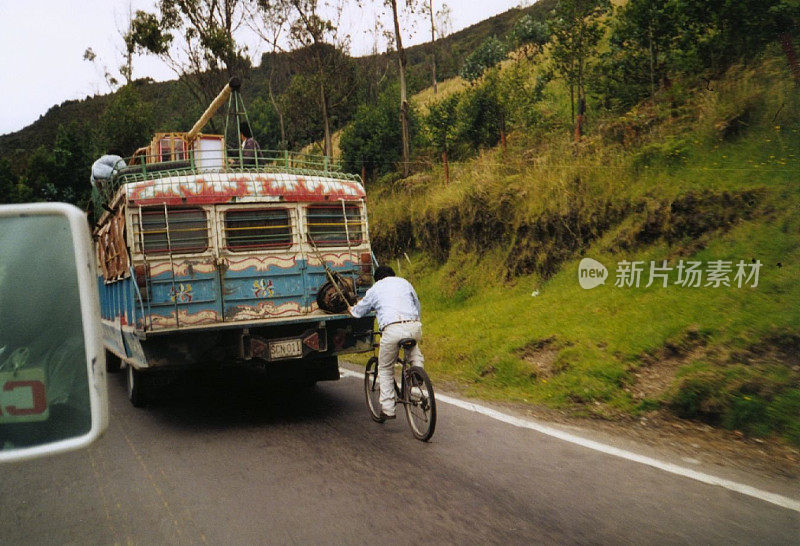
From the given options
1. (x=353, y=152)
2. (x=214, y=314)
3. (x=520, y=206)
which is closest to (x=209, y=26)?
(x=353, y=152)

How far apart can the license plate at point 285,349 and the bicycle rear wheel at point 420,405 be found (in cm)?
147

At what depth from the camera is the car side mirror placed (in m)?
1.88

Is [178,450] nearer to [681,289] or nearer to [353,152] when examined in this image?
[681,289]

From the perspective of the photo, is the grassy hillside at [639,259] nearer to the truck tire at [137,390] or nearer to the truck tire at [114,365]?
the truck tire at [137,390]

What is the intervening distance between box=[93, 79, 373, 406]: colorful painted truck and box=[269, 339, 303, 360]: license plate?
11 mm

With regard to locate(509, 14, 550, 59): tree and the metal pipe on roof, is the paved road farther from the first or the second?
locate(509, 14, 550, 59): tree

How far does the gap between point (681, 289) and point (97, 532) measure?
7.49 meters

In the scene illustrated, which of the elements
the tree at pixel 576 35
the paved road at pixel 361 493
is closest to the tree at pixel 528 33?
the tree at pixel 576 35

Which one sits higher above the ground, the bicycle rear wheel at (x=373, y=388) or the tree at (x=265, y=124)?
the tree at (x=265, y=124)

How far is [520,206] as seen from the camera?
44.9ft

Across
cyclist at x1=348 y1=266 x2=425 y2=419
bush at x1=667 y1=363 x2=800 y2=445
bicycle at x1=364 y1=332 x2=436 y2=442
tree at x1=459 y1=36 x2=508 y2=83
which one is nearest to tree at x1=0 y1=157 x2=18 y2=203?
tree at x1=459 y1=36 x2=508 y2=83

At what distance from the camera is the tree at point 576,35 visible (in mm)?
15148

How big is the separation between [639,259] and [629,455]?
5.23 metres

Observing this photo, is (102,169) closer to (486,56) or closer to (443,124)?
(443,124)
